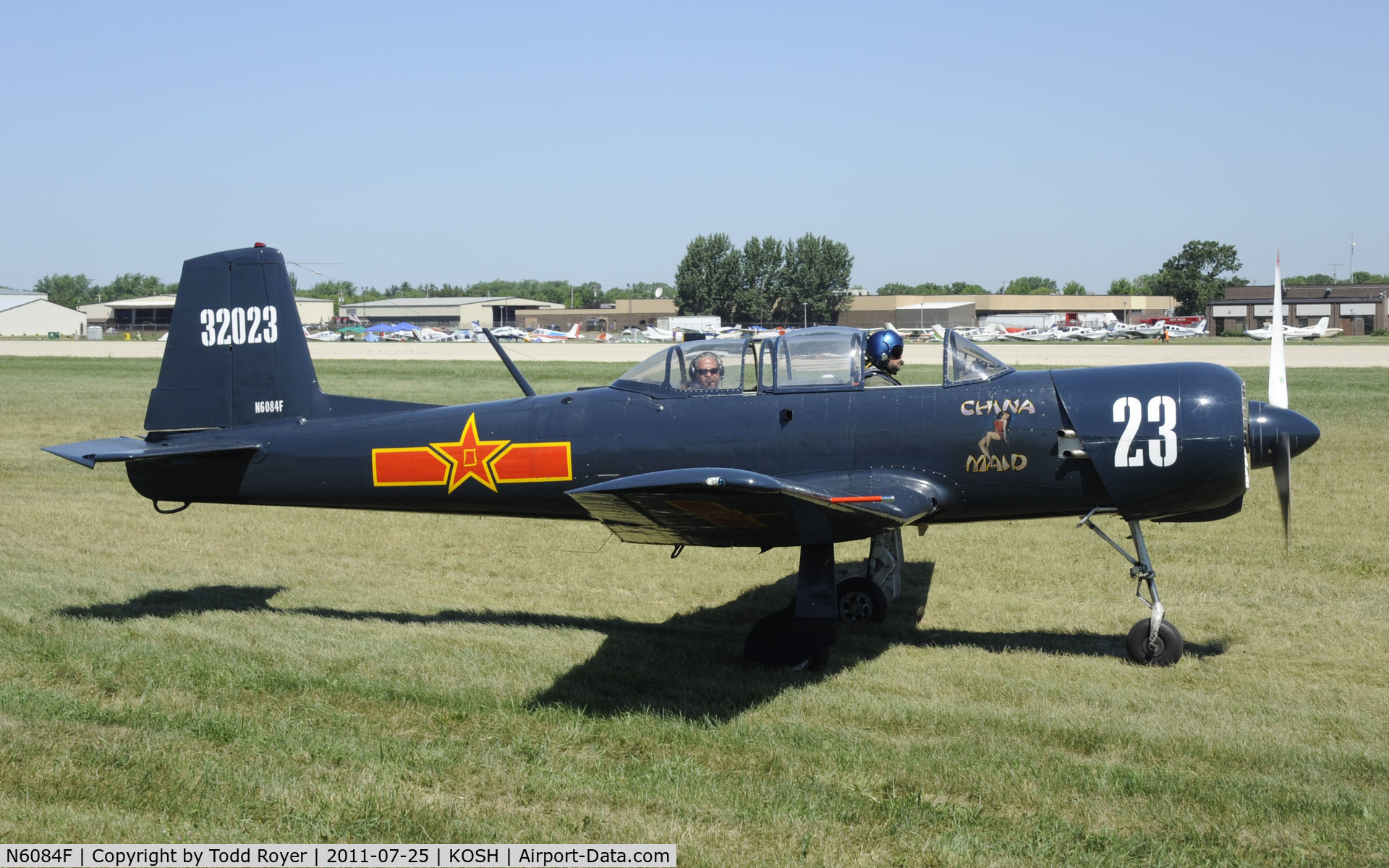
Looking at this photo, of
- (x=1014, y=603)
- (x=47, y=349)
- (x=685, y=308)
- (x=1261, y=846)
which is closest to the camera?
(x=1261, y=846)

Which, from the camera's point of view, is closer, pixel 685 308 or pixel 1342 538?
pixel 1342 538

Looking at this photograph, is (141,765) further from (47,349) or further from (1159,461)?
(47,349)

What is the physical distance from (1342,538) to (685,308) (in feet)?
299

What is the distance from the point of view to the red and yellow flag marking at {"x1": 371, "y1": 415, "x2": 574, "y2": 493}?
26.2 feet

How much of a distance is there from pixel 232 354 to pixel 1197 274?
4757 inches

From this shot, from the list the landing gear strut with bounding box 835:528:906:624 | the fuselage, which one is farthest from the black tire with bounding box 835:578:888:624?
the fuselage

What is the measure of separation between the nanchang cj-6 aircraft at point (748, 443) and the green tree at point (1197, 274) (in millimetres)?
115932

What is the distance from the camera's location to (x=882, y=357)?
8.13 meters

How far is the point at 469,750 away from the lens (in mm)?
5660

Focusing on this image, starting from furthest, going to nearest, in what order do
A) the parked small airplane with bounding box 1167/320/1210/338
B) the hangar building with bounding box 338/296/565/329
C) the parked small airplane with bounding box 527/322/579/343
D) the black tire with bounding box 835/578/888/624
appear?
the hangar building with bounding box 338/296/565/329 → the parked small airplane with bounding box 527/322/579/343 → the parked small airplane with bounding box 1167/320/1210/338 → the black tire with bounding box 835/578/888/624

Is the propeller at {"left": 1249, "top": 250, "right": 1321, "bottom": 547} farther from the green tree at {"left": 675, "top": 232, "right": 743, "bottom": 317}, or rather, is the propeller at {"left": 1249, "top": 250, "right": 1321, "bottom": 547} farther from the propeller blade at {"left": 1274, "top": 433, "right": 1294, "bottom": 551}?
the green tree at {"left": 675, "top": 232, "right": 743, "bottom": 317}

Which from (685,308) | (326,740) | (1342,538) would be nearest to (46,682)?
(326,740)

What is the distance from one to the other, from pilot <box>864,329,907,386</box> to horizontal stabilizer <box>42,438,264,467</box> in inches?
189

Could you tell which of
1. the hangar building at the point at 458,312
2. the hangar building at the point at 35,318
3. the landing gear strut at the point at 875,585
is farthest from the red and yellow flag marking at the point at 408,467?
the hangar building at the point at 458,312
